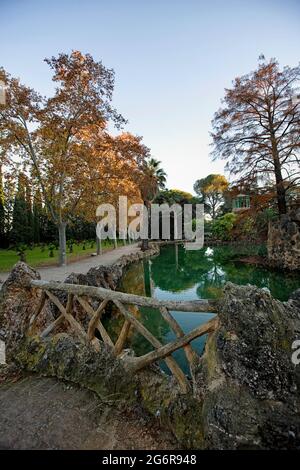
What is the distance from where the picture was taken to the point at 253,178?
483 inches

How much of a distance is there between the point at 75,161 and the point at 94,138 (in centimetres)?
197

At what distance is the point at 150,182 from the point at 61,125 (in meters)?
6.10

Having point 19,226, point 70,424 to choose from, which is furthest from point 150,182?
point 19,226

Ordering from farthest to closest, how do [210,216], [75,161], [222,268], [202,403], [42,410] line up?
[210,216]
[222,268]
[75,161]
[42,410]
[202,403]

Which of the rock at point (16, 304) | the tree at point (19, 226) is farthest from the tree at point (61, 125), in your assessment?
the tree at point (19, 226)

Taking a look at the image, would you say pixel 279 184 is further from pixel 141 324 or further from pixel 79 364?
pixel 79 364

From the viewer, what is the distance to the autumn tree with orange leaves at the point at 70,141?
415 inches

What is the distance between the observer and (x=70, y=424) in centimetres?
213

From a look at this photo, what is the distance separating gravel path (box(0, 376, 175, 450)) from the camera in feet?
6.40

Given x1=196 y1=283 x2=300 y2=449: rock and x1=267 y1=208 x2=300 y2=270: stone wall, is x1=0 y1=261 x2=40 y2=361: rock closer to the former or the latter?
x1=196 y1=283 x2=300 y2=449: rock

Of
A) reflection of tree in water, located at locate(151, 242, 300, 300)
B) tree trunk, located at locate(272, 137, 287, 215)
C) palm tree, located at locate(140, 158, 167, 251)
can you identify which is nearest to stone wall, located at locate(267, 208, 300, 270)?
tree trunk, located at locate(272, 137, 287, 215)

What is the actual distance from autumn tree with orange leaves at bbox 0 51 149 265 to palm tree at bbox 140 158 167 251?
6.13 ft

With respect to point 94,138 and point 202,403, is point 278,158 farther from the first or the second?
point 202,403

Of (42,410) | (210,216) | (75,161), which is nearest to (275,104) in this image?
(75,161)
